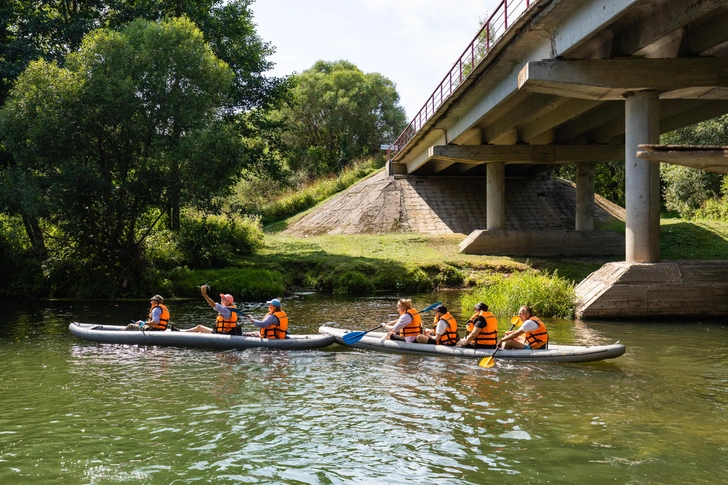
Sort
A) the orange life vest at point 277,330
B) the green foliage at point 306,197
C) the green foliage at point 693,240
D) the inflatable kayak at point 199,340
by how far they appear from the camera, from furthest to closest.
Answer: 1. the green foliage at point 306,197
2. the green foliage at point 693,240
3. the orange life vest at point 277,330
4. the inflatable kayak at point 199,340

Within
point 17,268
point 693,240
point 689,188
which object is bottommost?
point 17,268

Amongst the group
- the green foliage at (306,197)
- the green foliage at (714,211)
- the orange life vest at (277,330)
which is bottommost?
the orange life vest at (277,330)

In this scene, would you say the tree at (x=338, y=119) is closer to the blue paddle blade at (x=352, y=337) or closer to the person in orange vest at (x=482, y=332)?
the blue paddle blade at (x=352, y=337)

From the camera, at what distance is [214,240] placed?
96.3 feet

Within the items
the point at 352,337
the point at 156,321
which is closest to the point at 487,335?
the point at 352,337

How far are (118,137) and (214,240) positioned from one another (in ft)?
20.4

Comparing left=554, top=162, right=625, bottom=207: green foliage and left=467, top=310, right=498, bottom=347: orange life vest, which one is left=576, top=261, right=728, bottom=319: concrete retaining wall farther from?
left=554, top=162, right=625, bottom=207: green foliage

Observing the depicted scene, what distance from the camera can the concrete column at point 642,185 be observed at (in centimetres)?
1853

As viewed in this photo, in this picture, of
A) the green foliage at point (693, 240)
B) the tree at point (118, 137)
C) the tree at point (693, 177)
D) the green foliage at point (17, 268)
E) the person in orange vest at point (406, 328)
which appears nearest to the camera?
the person in orange vest at point (406, 328)

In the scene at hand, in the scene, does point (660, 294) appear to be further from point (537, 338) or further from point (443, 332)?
point (443, 332)

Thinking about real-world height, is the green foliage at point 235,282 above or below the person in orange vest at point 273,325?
above

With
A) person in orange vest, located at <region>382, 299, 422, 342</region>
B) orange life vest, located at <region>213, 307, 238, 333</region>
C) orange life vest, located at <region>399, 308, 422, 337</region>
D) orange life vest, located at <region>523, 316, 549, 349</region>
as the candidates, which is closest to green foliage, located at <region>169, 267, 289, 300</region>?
orange life vest, located at <region>213, 307, 238, 333</region>

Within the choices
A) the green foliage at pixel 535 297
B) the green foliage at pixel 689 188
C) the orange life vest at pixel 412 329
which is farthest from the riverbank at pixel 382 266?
the green foliage at pixel 689 188

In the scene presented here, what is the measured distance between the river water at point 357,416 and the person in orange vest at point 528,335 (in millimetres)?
443
